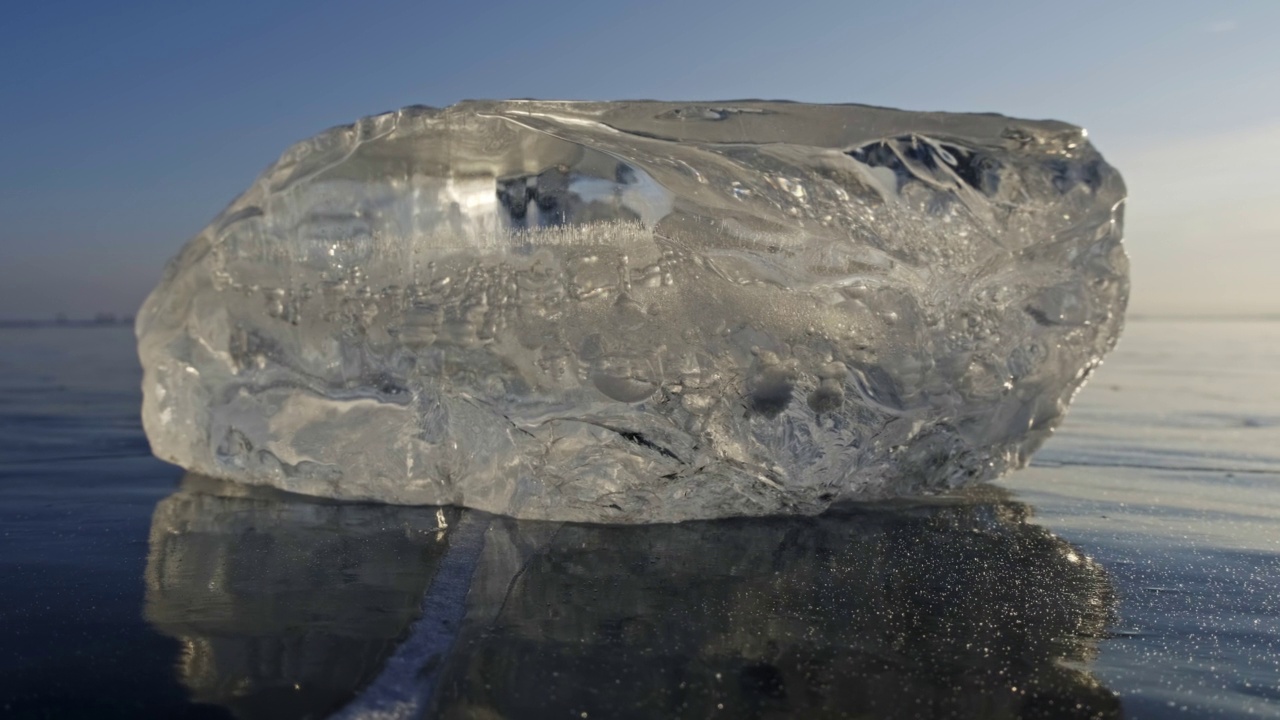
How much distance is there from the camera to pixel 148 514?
230cm

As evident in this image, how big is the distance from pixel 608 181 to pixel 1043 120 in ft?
4.48

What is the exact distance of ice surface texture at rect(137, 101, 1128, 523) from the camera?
7.86ft

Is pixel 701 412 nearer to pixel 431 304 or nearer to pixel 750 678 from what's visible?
pixel 431 304

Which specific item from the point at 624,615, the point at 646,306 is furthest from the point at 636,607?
the point at 646,306

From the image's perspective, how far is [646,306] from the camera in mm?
2418

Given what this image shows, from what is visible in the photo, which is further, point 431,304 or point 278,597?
point 431,304

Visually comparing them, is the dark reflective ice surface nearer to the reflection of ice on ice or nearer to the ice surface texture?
the reflection of ice on ice

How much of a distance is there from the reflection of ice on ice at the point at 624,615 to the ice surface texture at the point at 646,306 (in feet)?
0.69

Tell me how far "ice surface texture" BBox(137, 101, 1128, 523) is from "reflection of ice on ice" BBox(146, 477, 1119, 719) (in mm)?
210

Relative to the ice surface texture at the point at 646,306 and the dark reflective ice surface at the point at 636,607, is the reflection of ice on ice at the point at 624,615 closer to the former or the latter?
the dark reflective ice surface at the point at 636,607

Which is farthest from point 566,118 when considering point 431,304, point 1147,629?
point 1147,629

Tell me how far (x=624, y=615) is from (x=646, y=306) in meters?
1.06

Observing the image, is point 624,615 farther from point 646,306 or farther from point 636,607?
point 646,306

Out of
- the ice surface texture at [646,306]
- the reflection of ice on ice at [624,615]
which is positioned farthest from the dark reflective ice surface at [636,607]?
the ice surface texture at [646,306]
